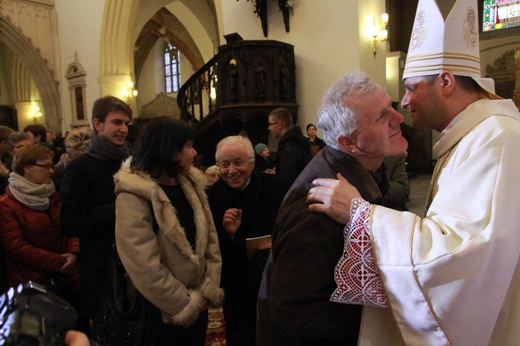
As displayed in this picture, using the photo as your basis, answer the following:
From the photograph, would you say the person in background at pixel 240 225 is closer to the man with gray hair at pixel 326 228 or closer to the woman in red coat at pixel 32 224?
the man with gray hair at pixel 326 228

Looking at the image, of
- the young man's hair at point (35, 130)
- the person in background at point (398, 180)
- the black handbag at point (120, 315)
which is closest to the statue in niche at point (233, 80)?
the young man's hair at point (35, 130)

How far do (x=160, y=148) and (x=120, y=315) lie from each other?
75cm

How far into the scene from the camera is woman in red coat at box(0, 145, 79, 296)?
2164 millimetres

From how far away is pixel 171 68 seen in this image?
18.8 metres

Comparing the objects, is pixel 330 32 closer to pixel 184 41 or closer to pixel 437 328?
pixel 437 328

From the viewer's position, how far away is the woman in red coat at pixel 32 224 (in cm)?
216

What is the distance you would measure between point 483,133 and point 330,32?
6.13 m

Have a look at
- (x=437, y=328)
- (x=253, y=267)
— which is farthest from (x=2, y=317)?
(x=253, y=267)

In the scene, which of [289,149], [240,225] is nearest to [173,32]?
[289,149]

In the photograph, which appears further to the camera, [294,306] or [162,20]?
[162,20]

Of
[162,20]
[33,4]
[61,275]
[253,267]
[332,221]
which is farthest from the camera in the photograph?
[162,20]

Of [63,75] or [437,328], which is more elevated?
[63,75]

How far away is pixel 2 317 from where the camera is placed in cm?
62

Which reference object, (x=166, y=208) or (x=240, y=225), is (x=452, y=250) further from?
(x=240, y=225)
